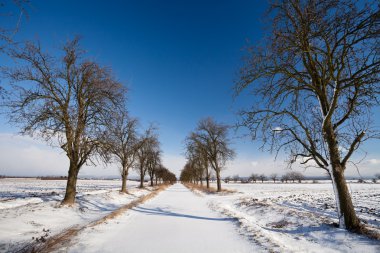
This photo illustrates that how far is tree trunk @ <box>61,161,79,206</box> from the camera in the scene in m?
13.1

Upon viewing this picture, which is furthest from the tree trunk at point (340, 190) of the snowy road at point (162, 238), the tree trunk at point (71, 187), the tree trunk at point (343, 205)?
the tree trunk at point (71, 187)

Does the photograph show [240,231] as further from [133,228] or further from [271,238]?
[133,228]

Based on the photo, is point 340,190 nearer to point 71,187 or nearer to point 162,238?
point 162,238

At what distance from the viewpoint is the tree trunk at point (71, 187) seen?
42.9 feet

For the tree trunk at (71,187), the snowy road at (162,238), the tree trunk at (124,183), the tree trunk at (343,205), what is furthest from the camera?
the tree trunk at (124,183)

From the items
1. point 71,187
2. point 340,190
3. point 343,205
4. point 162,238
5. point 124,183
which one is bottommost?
point 162,238

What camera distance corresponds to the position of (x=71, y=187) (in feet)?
44.0

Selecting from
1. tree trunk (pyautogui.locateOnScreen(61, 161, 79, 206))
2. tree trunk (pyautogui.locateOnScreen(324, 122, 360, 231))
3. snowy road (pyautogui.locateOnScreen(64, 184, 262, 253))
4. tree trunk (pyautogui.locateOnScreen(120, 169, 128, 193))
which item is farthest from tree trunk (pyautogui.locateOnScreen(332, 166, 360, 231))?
tree trunk (pyautogui.locateOnScreen(120, 169, 128, 193))

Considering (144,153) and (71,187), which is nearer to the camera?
(71,187)

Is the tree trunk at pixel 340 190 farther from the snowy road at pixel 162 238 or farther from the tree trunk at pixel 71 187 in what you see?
the tree trunk at pixel 71 187

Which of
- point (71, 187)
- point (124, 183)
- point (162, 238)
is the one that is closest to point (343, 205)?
point (162, 238)

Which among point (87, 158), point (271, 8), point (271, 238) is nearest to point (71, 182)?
point (87, 158)

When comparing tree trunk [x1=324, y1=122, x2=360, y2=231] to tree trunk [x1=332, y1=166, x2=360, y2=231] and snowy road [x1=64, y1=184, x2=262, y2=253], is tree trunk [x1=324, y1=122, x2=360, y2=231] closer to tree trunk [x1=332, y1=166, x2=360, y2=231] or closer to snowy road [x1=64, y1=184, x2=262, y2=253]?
tree trunk [x1=332, y1=166, x2=360, y2=231]

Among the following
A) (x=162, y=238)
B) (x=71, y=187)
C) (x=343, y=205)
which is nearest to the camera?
(x=162, y=238)
